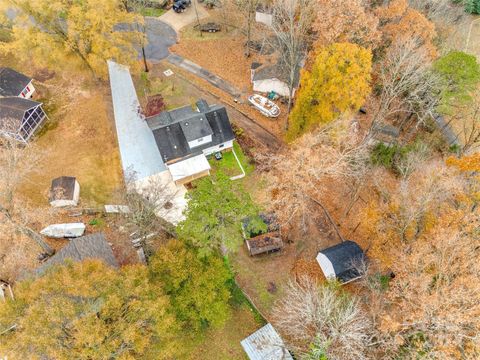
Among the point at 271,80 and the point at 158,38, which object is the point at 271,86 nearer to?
the point at 271,80

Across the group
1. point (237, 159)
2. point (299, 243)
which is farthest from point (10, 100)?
point (299, 243)

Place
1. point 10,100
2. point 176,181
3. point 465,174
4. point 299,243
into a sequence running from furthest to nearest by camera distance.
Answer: point 10,100, point 176,181, point 299,243, point 465,174

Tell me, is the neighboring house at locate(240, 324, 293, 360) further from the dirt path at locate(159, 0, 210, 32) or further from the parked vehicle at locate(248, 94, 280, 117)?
the dirt path at locate(159, 0, 210, 32)

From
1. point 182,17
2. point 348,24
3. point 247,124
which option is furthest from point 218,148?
point 182,17

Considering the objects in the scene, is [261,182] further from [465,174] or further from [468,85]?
[468,85]

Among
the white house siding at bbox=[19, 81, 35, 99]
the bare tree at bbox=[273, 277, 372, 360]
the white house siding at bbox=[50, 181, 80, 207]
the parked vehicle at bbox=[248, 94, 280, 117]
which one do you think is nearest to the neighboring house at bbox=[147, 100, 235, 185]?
the parked vehicle at bbox=[248, 94, 280, 117]
